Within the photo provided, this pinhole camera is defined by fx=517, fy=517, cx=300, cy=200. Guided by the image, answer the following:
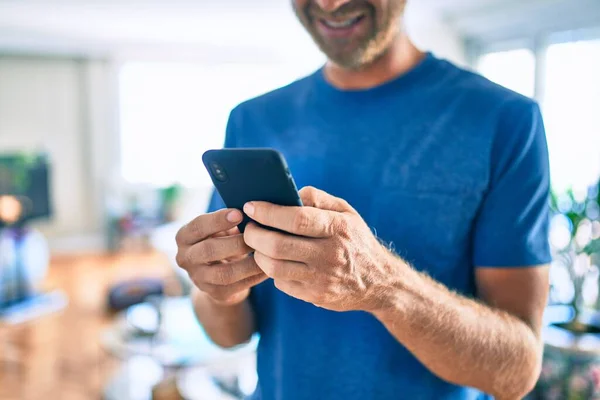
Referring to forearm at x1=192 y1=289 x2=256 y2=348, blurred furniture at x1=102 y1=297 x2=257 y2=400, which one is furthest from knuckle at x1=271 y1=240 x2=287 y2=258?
blurred furniture at x1=102 y1=297 x2=257 y2=400

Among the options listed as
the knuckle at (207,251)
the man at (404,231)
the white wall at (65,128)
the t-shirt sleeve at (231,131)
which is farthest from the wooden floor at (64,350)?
the knuckle at (207,251)

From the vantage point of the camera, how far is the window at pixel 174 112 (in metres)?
6.04

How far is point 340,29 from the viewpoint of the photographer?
0.80 metres

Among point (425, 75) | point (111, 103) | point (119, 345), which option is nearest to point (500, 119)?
point (425, 75)

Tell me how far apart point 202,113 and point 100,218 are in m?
1.73

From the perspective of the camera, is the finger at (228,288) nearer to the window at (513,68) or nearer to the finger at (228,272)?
the finger at (228,272)

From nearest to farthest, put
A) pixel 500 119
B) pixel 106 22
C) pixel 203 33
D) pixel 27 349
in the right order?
pixel 500 119 < pixel 27 349 < pixel 106 22 < pixel 203 33

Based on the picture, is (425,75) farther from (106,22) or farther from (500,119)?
(106,22)

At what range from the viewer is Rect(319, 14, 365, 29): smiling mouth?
794 millimetres

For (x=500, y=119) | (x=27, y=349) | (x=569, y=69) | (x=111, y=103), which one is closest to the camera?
(x=500, y=119)

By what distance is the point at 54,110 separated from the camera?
5.64m

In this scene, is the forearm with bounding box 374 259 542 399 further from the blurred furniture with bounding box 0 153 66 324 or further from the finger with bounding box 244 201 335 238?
the blurred furniture with bounding box 0 153 66 324

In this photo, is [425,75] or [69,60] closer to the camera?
[425,75]

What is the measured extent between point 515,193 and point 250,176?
379mm
